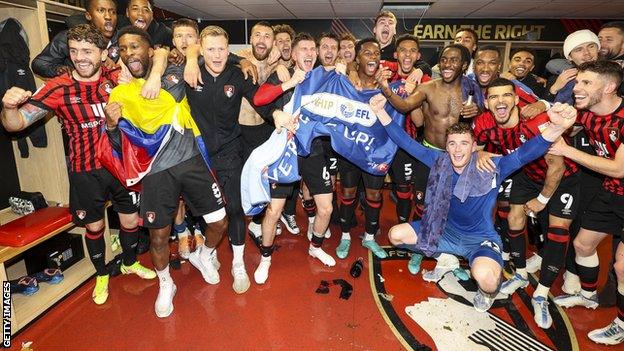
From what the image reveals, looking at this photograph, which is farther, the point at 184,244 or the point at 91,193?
the point at 184,244

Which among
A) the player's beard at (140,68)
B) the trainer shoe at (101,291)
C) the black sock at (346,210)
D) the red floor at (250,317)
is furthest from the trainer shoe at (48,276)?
the black sock at (346,210)

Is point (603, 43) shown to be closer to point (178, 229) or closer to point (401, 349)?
point (401, 349)

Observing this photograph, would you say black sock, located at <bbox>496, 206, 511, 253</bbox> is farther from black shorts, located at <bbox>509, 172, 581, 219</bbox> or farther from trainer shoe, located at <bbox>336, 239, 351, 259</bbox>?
trainer shoe, located at <bbox>336, 239, 351, 259</bbox>

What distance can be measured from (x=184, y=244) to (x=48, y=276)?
1062 mm

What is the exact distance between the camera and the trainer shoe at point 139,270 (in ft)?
10.6

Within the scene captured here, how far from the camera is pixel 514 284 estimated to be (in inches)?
119

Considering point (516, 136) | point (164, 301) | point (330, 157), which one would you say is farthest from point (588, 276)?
point (164, 301)

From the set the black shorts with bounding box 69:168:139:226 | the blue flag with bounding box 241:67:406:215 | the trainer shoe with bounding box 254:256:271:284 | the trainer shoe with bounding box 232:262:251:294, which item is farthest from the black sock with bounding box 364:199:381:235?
the black shorts with bounding box 69:168:139:226

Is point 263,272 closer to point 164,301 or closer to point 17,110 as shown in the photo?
point 164,301

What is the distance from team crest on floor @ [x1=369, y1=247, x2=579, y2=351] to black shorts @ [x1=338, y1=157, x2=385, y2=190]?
79cm

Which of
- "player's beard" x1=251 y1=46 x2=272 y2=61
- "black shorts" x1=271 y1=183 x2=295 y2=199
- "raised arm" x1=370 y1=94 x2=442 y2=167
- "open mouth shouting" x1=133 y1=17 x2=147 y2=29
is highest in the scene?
"open mouth shouting" x1=133 y1=17 x2=147 y2=29

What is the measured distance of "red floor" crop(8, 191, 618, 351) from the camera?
2.47m

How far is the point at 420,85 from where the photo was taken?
3.31 meters

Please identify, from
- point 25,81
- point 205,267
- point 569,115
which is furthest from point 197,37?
point 569,115
